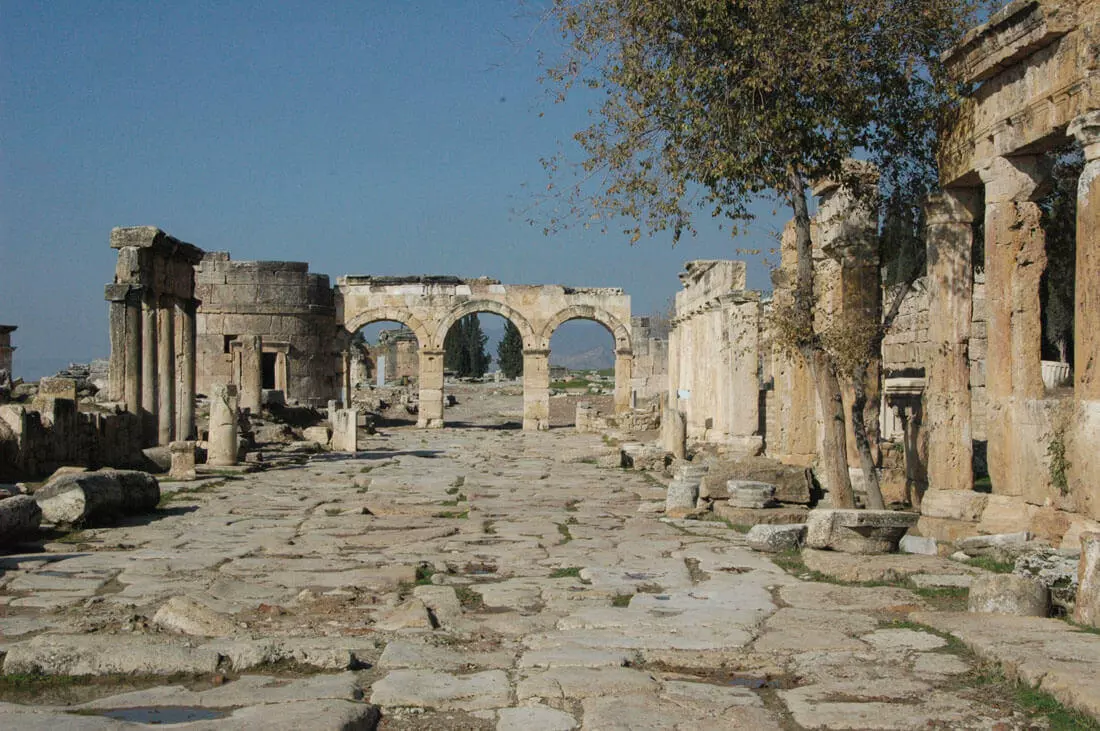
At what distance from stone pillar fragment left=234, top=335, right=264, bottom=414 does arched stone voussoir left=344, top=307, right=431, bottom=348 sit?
6.63m

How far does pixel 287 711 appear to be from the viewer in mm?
4711

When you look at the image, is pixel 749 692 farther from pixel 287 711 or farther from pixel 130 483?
pixel 130 483

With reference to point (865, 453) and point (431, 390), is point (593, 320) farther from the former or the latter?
point (865, 453)

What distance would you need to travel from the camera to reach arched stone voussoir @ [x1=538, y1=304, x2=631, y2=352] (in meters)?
38.3

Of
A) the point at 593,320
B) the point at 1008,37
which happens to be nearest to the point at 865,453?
the point at 1008,37

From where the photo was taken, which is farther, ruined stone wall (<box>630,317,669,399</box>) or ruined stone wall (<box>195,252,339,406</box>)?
ruined stone wall (<box>630,317,669,399</box>)

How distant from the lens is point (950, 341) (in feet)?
35.8

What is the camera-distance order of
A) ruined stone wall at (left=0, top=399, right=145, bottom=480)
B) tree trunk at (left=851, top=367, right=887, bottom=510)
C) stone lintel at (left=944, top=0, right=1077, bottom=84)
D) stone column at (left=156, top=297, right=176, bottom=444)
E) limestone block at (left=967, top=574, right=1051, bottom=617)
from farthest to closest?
stone column at (left=156, top=297, right=176, bottom=444) < ruined stone wall at (left=0, top=399, right=145, bottom=480) < tree trunk at (left=851, top=367, right=887, bottom=510) < stone lintel at (left=944, top=0, right=1077, bottom=84) < limestone block at (left=967, top=574, right=1051, bottom=617)

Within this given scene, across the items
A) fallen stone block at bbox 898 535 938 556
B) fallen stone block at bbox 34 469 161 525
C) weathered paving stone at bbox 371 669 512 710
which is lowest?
weathered paving stone at bbox 371 669 512 710

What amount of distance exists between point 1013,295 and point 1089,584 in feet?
13.6

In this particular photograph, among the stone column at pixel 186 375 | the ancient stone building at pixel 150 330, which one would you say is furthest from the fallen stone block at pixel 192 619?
the stone column at pixel 186 375

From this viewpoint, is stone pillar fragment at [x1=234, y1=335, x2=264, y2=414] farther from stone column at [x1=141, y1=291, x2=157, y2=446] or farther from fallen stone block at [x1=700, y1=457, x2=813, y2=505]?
fallen stone block at [x1=700, y1=457, x2=813, y2=505]

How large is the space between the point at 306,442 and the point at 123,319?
676 cm

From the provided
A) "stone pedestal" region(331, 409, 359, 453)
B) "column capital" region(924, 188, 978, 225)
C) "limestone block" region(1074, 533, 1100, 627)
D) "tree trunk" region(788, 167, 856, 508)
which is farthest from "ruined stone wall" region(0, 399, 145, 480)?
"limestone block" region(1074, 533, 1100, 627)
